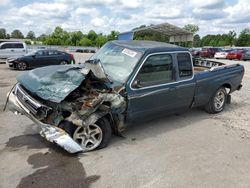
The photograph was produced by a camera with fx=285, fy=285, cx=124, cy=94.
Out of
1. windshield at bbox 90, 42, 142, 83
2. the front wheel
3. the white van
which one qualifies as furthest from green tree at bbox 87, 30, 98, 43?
windshield at bbox 90, 42, 142, 83

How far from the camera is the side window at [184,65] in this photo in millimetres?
6039

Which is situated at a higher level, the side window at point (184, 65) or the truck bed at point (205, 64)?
the side window at point (184, 65)

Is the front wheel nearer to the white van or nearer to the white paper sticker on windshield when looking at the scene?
the white van

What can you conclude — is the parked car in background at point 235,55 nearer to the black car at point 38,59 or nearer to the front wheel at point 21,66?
the black car at point 38,59

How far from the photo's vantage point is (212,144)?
5.36 m

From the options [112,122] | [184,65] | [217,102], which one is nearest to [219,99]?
[217,102]

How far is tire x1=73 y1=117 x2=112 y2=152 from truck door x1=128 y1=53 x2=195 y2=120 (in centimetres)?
55

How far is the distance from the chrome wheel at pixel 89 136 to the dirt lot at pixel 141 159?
16cm

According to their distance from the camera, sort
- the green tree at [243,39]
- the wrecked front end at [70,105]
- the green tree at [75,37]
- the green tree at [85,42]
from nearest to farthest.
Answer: the wrecked front end at [70,105], the green tree at [243,39], the green tree at [85,42], the green tree at [75,37]

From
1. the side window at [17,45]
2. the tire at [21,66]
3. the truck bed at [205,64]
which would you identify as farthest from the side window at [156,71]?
the side window at [17,45]

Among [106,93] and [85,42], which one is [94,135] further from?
[85,42]

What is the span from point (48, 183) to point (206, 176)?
7.28 feet

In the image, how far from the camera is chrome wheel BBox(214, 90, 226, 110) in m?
7.36

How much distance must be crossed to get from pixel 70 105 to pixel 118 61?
150 centimetres
